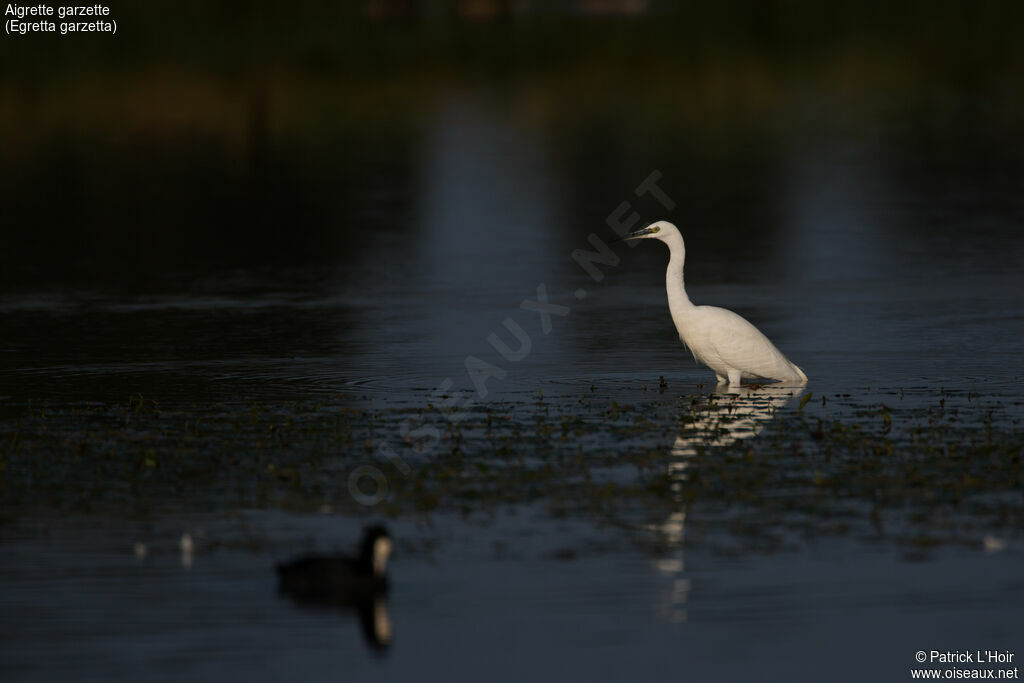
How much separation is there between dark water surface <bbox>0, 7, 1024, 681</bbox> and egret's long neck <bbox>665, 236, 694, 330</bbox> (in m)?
0.64

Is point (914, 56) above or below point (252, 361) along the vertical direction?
above

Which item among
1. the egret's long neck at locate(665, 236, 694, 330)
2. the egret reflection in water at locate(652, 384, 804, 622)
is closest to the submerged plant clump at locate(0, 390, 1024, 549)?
the egret reflection in water at locate(652, 384, 804, 622)

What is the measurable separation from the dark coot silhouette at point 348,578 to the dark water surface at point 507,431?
0.43ft

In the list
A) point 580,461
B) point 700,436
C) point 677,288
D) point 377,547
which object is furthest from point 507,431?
point 377,547

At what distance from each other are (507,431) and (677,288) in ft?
10.9

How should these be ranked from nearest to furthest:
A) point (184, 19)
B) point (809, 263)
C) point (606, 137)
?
1. point (809, 263)
2. point (606, 137)
3. point (184, 19)

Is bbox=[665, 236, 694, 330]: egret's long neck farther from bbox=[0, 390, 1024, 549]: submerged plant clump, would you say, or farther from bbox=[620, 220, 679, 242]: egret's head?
bbox=[0, 390, 1024, 549]: submerged plant clump

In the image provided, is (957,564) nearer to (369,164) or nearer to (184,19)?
(369,164)

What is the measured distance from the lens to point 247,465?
45.2ft

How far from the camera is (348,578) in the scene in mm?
10617

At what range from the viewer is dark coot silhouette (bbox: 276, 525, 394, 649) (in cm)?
1060

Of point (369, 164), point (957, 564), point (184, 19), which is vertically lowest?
point (957, 564)

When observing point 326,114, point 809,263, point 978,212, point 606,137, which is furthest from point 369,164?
point 809,263

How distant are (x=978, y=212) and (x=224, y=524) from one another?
75.9 feet
